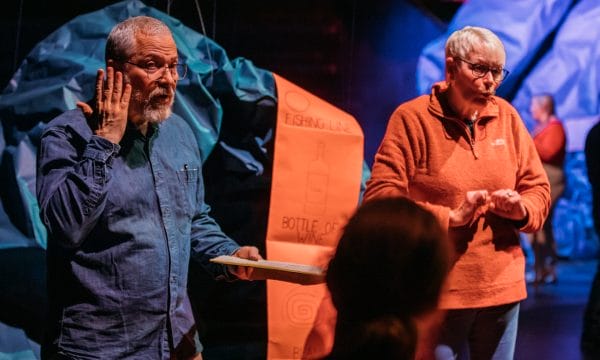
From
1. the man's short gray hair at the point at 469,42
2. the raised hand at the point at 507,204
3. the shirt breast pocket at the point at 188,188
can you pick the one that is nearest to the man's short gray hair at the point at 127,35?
the shirt breast pocket at the point at 188,188

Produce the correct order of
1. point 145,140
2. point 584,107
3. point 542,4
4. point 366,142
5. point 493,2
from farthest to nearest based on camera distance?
point 584,107 → point 542,4 → point 493,2 → point 366,142 → point 145,140

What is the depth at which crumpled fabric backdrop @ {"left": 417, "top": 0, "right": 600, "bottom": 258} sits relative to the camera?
26.5ft

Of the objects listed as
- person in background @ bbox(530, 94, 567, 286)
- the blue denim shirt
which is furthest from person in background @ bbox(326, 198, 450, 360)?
person in background @ bbox(530, 94, 567, 286)

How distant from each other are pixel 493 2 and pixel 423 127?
5.53 metres

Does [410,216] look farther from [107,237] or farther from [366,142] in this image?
[366,142]

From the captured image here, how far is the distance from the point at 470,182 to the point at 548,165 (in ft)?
17.5

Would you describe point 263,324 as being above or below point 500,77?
below

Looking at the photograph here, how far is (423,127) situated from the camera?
276 cm

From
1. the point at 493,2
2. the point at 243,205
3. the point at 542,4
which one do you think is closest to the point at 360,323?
the point at 243,205

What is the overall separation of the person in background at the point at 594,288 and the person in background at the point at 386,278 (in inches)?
164

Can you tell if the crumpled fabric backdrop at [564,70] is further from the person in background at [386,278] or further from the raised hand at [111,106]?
the person in background at [386,278]

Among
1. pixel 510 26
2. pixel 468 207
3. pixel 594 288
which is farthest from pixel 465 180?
pixel 510 26

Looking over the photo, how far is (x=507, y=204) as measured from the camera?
2.59 m

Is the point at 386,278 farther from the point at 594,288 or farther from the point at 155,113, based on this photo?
the point at 594,288
